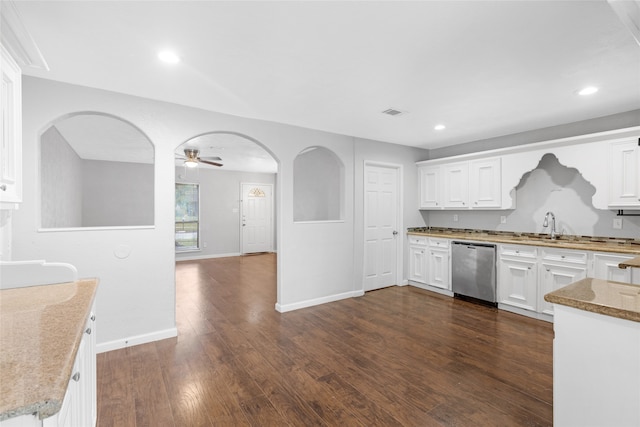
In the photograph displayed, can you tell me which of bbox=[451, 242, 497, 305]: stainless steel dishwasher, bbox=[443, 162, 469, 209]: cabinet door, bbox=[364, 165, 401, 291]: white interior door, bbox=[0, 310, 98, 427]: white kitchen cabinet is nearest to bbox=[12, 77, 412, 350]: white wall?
bbox=[364, 165, 401, 291]: white interior door

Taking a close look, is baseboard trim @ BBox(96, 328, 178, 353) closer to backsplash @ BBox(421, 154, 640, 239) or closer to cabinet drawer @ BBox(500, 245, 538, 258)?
cabinet drawer @ BBox(500, 245, 538, 258)

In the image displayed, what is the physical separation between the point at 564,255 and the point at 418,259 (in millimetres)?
2028

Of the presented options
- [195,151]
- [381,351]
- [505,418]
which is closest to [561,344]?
[505,418]

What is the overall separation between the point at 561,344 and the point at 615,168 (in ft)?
9.88

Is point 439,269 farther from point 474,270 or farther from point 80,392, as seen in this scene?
point 80,392

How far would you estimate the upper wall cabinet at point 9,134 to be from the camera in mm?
1471

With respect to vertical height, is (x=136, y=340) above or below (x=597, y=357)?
below

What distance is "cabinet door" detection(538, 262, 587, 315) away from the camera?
11.1 ft

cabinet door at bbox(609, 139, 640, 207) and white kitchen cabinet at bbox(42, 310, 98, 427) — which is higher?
cabinet door at bbox(609, 139, 640, 207)

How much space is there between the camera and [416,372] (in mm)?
2490

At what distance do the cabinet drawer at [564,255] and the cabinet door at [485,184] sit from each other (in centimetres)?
97

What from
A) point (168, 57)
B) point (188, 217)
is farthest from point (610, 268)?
point (188, 217)

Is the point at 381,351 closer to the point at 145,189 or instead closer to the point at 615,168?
the point at 615,168

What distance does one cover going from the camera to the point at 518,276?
3.87m
